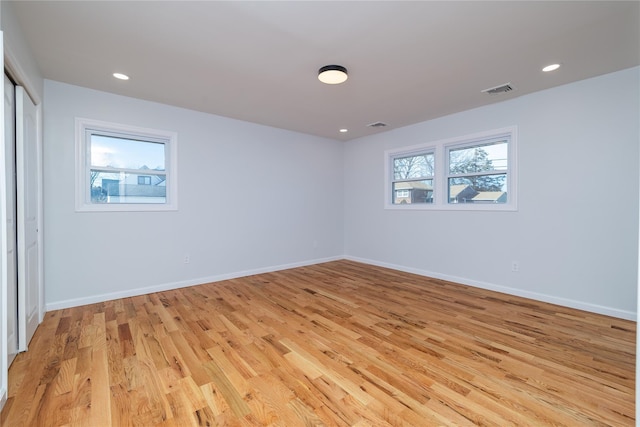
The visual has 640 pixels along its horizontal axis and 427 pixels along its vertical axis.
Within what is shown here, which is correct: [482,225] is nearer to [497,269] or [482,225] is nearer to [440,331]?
[497,269]

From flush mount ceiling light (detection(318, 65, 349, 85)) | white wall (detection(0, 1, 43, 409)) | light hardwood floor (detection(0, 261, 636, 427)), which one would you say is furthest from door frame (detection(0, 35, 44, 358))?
flush mount ceiling light (detection(318, 65, 349, 85))

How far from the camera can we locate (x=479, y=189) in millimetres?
4152

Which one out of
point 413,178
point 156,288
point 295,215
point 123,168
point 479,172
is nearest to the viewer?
point 123,168

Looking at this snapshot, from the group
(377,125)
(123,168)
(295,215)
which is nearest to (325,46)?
(377,125)

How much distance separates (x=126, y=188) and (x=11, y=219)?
170 centimetres

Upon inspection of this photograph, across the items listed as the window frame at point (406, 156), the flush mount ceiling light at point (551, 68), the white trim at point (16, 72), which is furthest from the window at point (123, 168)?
the flush mount ceiling light at point (551, 68)

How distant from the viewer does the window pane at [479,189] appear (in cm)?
392

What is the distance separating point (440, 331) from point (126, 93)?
4.50 metres

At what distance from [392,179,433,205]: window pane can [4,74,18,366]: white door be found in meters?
4.94

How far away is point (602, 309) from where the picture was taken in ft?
10.0

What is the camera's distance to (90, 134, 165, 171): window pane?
3533 millimetres

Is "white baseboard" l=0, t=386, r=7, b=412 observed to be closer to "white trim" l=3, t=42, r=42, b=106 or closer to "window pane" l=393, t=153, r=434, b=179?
"white trim" l=3, t=42, r=42, b=106

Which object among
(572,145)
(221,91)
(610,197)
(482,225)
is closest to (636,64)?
(572,145)

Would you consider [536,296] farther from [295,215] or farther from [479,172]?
[295,215]
